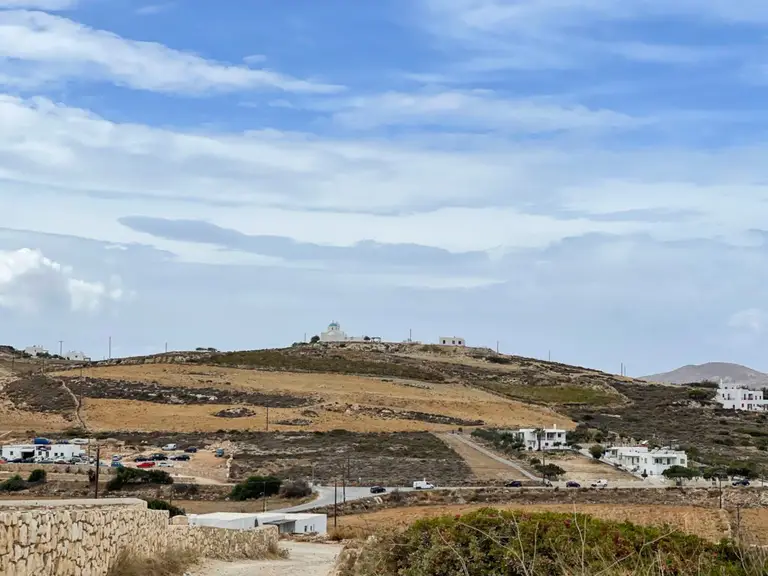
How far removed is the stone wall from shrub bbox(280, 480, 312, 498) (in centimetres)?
2889

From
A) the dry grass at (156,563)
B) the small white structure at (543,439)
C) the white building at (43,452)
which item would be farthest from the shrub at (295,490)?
the dry grass at (156,563)

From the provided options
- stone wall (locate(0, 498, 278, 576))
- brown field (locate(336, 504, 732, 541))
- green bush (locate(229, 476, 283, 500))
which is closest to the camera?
stone wall (locate(0, 498, 278, 576))

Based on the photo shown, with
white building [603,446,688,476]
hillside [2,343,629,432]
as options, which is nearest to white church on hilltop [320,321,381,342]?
hillside [2,343,629,432]

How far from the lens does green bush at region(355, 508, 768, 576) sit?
1046 cm

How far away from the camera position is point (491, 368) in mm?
143750

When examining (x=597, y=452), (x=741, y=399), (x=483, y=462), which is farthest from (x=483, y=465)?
(x=741, y=399)

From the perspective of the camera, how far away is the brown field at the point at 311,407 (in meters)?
82.4

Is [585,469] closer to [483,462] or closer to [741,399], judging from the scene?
[483,462]

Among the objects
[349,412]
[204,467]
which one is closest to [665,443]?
[349,412]

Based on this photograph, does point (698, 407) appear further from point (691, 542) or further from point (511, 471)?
point (691, 542)

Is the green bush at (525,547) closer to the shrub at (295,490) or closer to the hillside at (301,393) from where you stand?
the shrub at (295,490)

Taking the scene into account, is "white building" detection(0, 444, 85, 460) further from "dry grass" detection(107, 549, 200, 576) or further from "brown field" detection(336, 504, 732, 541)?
"dry grass" detection(107, 549, 200, 576)

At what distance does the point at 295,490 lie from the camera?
4681 cm

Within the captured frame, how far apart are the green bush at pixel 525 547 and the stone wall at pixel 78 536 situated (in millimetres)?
3181
